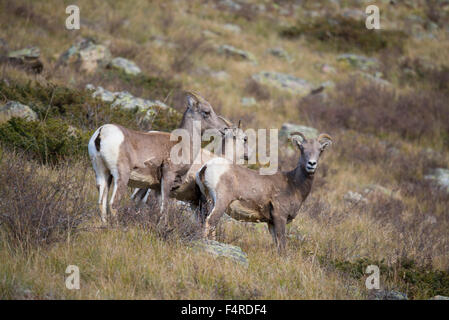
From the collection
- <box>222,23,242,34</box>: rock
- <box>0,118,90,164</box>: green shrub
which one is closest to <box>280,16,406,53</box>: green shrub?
<box>222,23,242,34</box>: rock

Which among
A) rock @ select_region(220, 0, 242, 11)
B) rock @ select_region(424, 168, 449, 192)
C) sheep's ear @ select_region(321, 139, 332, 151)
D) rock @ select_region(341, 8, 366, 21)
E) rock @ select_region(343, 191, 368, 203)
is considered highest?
rock @ select_region(220, 0, 242, 11)

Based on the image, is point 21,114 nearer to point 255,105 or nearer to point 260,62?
point 255,105

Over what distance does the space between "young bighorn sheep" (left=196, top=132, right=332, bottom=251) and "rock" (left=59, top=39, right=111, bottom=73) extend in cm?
859

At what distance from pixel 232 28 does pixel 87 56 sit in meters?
11.3

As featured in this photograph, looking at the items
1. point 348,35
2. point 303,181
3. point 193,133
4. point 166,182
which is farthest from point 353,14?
point 166,182

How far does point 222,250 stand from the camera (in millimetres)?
5453

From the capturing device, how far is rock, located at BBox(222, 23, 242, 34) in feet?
75.9

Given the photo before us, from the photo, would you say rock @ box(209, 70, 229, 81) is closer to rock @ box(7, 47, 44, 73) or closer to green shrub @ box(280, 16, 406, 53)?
rock @ box(7, 47, 44, 73)

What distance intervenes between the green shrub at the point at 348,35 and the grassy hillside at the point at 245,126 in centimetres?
10

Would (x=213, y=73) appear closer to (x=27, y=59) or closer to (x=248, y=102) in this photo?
(x=248, y=102)

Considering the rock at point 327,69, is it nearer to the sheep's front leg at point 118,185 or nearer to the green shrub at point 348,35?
the green shrub at point 348,35

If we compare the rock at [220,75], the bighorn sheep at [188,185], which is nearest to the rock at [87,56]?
the rock at [220,75]
